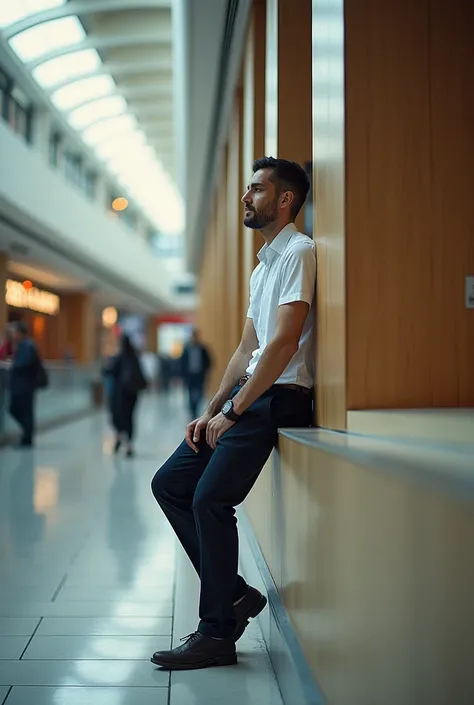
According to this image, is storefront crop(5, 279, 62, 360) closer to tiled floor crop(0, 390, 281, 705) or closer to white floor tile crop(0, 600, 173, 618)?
tiled floor crop(0, 390, 281, 705)

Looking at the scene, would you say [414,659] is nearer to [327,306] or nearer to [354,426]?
[354,426]

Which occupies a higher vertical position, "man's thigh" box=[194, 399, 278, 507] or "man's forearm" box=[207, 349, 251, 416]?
"man's forearm" box=[207, 349, 251, 416]

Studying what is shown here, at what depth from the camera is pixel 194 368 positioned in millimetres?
14391

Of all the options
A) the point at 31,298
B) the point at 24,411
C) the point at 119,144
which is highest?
the point at 119,144

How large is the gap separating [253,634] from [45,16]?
424 inches

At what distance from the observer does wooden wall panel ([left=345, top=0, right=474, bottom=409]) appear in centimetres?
268

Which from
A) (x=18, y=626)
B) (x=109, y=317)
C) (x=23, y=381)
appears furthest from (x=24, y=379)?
(x=109, y=317)

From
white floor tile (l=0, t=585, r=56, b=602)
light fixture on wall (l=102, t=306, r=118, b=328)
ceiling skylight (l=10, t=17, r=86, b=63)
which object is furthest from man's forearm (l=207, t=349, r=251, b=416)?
light fixture on wall (l=102, t=306, r=118, b=328)

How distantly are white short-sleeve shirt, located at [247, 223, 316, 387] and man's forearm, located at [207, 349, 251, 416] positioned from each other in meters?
0.10

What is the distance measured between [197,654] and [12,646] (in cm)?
79

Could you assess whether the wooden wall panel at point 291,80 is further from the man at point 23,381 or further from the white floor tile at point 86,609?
the man at point 23,381

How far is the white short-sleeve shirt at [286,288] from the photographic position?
9.17 ft

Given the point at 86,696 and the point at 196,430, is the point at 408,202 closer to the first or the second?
the point at 196,430

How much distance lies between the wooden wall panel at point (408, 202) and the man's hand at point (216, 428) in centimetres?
44
